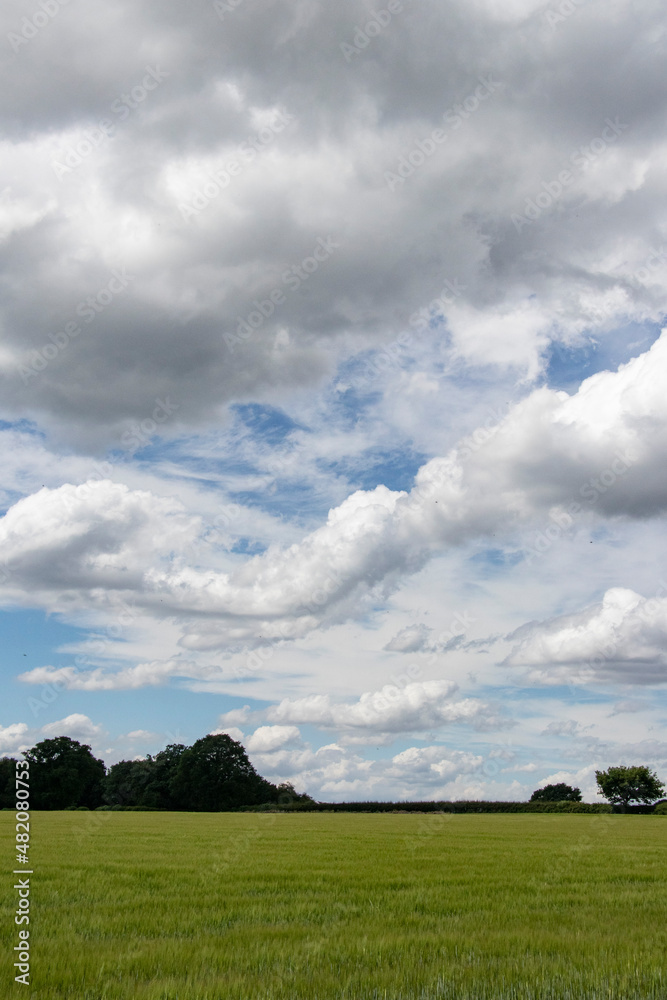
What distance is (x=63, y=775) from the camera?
134750mm

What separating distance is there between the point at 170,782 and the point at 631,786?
96.7 metres

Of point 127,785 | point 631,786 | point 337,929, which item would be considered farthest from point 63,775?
point 337,929

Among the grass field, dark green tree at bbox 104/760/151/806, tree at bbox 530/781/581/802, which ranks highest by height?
the grass field

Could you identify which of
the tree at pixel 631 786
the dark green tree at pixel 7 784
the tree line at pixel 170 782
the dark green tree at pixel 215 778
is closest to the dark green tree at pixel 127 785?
the tree line at pixel 170 782

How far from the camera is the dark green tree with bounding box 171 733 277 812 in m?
131

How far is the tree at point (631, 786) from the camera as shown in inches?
5659

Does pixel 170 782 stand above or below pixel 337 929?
below

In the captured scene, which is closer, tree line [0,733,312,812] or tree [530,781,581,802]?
tree line [0,733,312,812]

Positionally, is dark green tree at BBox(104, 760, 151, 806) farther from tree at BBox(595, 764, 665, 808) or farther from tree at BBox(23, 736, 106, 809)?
tree at BBox(595, 764, 665, 808)

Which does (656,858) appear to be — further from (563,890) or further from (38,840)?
(38,840)

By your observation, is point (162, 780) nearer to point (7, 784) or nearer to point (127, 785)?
point (127, 785)

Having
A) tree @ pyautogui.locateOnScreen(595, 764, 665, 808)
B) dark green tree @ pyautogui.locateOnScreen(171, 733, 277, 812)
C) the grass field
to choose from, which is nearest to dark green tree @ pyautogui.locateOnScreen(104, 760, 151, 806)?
dark green tree @ pyautogui.locateOnScreen(171, 733, 277, 812)

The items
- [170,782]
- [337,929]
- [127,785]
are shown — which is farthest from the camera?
[127,785]

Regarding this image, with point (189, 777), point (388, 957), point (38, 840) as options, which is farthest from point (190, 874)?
point (189, 777)
